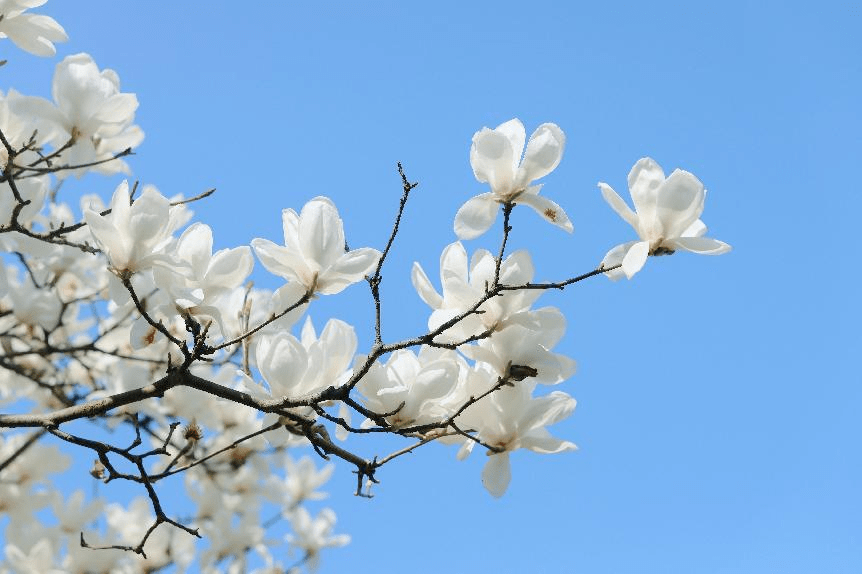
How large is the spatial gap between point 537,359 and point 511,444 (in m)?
0.16

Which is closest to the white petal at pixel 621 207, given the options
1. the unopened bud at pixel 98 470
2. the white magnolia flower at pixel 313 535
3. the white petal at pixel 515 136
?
the white petal at pixel 515 136

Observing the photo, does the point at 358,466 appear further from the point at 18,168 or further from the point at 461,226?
the point at 18,168

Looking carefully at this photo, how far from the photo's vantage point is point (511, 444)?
149cm

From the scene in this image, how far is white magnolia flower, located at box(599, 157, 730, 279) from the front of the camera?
54.5 inches

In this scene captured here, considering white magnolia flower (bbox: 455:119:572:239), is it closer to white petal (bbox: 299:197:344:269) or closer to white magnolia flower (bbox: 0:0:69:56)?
white petal (bbox: 299:197:344:269)

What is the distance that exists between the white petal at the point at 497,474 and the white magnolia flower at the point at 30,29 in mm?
1334

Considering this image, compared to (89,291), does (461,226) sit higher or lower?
lower

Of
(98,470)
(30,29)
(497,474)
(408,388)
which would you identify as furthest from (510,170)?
(30,29)

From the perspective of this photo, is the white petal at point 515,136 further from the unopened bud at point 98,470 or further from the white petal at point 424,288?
the unopened bud at point 98,470

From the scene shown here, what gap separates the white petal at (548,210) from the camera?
146cm

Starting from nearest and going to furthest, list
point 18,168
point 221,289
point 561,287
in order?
point 561,287, point 221,289, point 18,168

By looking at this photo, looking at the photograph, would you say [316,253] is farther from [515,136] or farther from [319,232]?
[515,136]

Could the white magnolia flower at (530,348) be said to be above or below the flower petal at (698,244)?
below

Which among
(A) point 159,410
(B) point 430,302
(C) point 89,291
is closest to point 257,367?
(B) point 430,302
